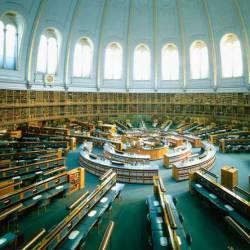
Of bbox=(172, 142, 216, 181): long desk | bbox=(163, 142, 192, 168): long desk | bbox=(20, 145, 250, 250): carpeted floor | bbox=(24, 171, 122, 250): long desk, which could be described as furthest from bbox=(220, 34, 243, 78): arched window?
bbox=(24, 171, 122, 250): long desk

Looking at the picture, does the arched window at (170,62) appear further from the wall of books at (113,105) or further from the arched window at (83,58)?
the arched window at (83,58)

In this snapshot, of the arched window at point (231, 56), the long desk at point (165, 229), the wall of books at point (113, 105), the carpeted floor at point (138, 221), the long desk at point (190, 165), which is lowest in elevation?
the carpeted floor at point (138, 221)

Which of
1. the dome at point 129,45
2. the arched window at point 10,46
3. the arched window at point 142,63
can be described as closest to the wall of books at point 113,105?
the dome at point 129,45

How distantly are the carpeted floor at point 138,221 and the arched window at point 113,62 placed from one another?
64.9 ft

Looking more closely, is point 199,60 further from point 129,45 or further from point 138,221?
point 138,221

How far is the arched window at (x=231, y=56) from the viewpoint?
22688 millimetres

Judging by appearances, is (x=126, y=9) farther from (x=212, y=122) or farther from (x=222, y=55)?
(x=212, y=122)

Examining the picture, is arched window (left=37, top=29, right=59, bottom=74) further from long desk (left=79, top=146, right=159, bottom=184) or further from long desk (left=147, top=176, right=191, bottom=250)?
long desk (left=147, top=176, right=191, bottom=250)

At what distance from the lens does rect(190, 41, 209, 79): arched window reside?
2525cm

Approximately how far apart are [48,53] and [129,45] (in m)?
9.66

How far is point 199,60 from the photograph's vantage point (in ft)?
84.5

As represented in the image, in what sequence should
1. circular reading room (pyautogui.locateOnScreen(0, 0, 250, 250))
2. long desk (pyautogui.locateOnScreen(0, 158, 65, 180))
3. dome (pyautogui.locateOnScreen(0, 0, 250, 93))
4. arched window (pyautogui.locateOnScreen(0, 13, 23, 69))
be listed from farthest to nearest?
dome (pyautogui.locateOnScreen(0, 0, 250, 93)), arched window (pyautogui.locateOnScreen(0, 13, 23, 69)), long desk (pyautogui.locateOnScreen(0, 158, 65, 180)), circular reading room (pyautogui.locateOnScreen(0, 0, 250, 250))

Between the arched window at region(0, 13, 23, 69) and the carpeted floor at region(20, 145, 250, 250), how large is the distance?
647 inches

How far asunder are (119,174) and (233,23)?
20181 mm
